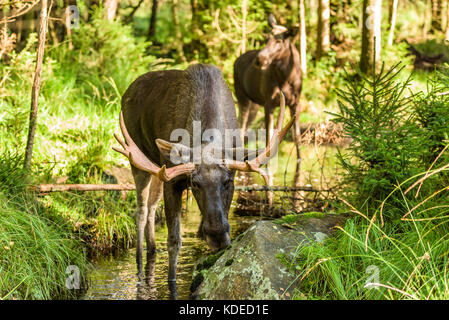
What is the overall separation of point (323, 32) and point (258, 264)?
16920 millimetres

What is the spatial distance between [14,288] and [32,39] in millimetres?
6778

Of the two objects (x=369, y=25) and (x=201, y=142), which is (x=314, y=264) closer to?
(x=201, y=142)

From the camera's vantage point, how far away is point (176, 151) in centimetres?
558

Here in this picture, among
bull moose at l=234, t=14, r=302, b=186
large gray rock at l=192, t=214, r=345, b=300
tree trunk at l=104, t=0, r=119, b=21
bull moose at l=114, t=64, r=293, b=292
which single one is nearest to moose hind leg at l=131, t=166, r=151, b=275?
bull moose at l=114, t=64, r=293, b=292

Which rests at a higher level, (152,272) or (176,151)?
(176,151)

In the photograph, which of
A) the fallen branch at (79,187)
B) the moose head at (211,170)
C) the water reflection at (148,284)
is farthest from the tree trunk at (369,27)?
the moose head at (211,170)

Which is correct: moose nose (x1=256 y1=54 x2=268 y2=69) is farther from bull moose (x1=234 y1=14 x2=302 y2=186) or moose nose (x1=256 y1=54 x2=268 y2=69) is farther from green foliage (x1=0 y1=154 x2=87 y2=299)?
green foliage (x1=0 y1=154 x2=87 y2=299)

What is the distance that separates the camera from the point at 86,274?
641cm

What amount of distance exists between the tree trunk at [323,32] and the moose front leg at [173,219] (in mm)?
15363

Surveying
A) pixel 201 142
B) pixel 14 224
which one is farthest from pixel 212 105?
pixel 14 224

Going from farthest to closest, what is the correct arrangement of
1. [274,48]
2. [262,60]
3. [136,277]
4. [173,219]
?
[274,48], [262,60], [136,277], [173,219]

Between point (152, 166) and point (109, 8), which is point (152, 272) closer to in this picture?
point (152, 166)

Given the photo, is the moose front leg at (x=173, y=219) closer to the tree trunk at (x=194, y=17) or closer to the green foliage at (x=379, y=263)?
the green foliage at (x=379, y=263)

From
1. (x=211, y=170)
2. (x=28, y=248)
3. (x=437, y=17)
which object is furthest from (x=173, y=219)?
(x=437, y=17)
